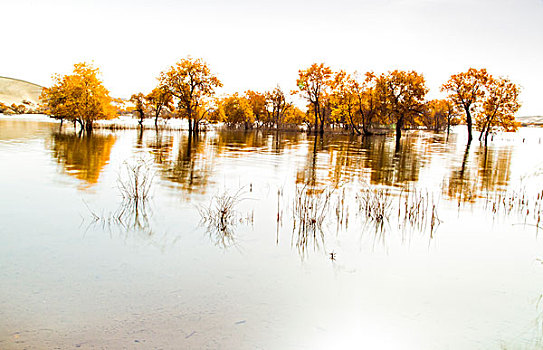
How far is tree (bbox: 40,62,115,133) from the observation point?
189 ft

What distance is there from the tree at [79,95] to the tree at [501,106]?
6768 centimetres

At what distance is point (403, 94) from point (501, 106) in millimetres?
17804

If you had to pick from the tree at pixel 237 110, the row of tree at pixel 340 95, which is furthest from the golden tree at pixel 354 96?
the tree at pixel 237 110

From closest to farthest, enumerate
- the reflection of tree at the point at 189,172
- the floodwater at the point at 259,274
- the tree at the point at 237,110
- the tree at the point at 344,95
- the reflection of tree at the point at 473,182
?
the floodwater at the point at 259,274
the reflection of tree at the point at 473,182
the reflection of tree at the point at 189,172
the tree at the point at 344,95
the tree at the point at 237,110

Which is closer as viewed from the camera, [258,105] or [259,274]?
[259,274]

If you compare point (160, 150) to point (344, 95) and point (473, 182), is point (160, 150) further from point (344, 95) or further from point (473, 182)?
point (344, 95)

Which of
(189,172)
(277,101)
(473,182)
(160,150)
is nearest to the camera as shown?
(473,182)

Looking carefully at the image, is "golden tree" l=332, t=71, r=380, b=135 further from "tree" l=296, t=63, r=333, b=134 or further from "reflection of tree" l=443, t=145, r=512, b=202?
"reflection of tree" l=443, t=145, r=512, b=202

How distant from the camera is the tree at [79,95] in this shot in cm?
5775

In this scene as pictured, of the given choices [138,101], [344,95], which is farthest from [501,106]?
[138,101]

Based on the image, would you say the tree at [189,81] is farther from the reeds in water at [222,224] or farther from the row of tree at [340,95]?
the reeds in water at [222,224]

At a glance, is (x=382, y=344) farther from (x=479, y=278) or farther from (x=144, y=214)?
(x=144, y=214)

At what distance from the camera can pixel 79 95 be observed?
58.1 metres

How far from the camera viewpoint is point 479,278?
8133mm
